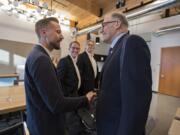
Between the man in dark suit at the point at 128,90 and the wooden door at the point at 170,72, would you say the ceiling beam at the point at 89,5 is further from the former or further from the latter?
the man in dark suit at the point at 128,90

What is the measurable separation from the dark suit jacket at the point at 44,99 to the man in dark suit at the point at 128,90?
248 millimetres

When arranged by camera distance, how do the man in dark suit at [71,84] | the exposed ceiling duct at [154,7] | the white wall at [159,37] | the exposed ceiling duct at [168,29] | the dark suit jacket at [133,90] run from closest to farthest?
the dark suit jacket at [133,90]
the man in dark suit at [71,84]
the exposed ceiling duct at [154,7]
the exposed ceiling duct at [168,29]
the white wall at [159,37]

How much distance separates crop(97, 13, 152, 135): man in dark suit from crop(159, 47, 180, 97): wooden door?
665 cm

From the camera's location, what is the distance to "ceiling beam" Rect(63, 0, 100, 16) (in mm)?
4875

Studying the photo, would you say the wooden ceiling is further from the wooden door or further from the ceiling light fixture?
the wooden door

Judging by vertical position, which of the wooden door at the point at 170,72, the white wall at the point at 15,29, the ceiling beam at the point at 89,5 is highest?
the ceiling beam at the point at 89,5

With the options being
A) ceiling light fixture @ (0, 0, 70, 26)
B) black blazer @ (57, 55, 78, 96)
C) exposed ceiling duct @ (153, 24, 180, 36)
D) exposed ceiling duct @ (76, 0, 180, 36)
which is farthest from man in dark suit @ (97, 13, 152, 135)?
exposed ceiling duct @ (153, 24, 180, 36)

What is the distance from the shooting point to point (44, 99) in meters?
1.07

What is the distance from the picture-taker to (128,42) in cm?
99

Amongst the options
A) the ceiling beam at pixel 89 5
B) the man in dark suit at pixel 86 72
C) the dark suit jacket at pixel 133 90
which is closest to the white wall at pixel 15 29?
the ceiling beam at pixel 89 5

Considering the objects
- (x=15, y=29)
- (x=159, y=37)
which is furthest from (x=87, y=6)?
(x=159, y=37)

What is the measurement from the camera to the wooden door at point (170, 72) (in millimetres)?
6770

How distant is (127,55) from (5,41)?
5.63m

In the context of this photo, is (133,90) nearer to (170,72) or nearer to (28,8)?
(28,8)
